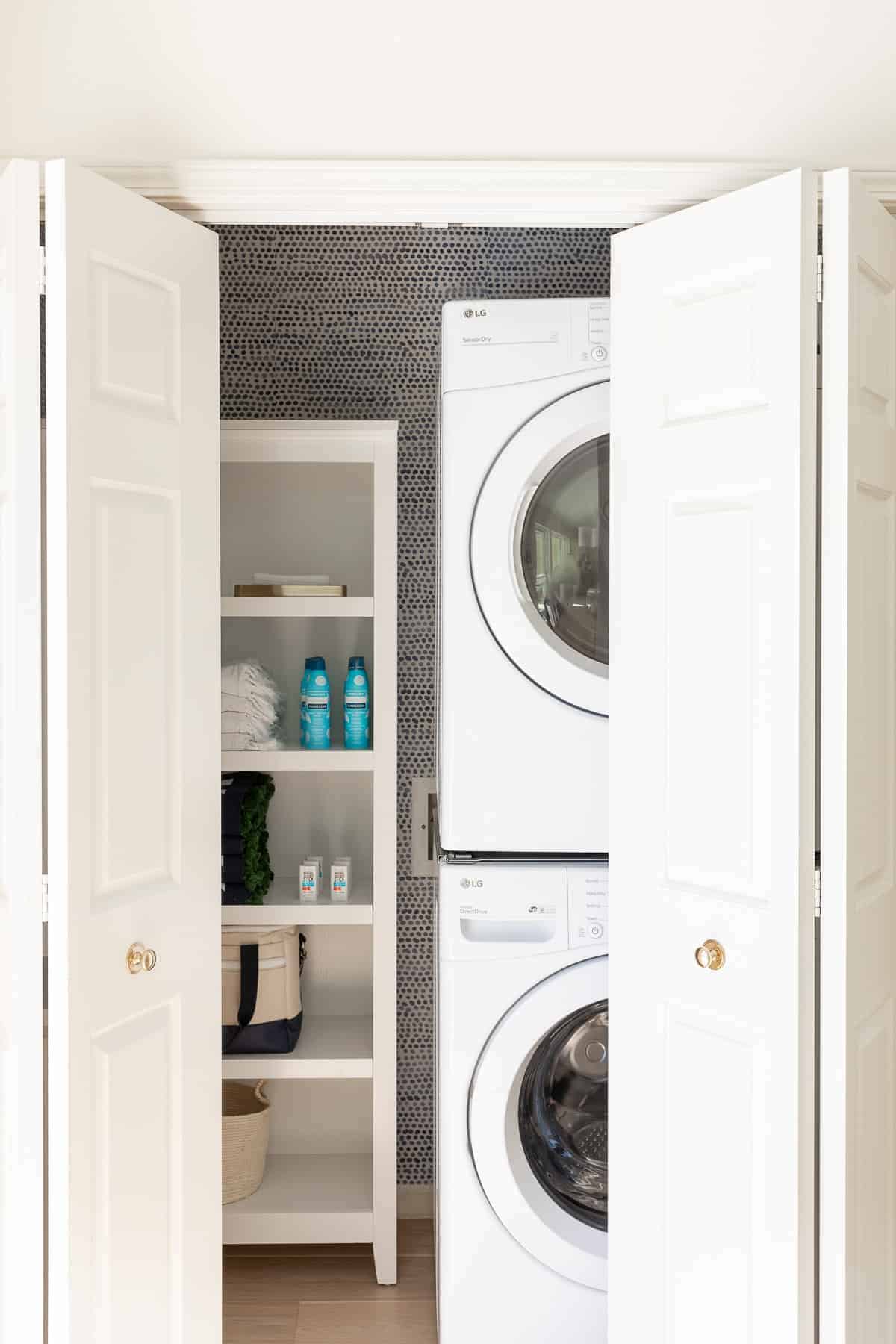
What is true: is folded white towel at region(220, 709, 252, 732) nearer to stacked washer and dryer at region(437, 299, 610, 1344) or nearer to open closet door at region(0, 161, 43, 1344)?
stacked washer and dryer at region(437, 299, 610, 1344)

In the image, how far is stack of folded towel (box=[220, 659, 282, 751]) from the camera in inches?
87.3

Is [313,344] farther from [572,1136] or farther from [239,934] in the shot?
[572,1136]

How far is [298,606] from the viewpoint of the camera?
2.22m

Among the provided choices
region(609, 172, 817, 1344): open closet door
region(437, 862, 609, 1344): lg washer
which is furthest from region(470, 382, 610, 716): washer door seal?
region(437, 862, 609, 1344): lg washer

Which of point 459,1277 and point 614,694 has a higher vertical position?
point 614,694

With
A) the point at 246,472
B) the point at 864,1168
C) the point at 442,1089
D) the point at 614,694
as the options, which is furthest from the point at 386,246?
the point at 864,1168

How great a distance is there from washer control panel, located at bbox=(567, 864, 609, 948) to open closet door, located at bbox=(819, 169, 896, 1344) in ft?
1.79

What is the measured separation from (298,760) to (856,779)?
1.22 meters

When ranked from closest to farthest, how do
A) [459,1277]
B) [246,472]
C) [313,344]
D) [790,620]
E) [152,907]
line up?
[790,620]
[152,907]
[459,1277]
[246,472]
[313,344]

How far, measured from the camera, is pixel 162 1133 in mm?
1539

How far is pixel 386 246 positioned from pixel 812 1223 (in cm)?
223

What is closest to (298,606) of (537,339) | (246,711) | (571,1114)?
(246,711)

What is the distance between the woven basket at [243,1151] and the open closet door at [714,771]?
1005 mm

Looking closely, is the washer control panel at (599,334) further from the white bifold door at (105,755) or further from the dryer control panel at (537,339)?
the white bifold door at (105,755)
